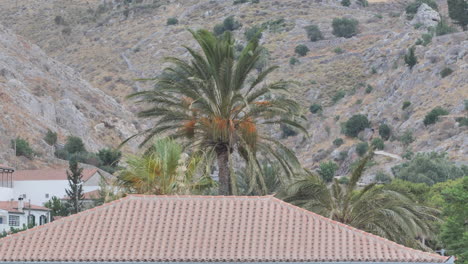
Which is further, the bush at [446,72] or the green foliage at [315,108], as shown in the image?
the green foliage at [315,108]

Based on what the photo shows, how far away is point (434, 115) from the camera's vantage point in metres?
152

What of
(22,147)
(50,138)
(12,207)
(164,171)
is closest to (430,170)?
(22,147)

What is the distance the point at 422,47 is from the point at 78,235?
5868 inches

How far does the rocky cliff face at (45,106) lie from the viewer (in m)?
141

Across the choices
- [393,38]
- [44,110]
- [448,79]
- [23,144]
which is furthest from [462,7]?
[23,144]

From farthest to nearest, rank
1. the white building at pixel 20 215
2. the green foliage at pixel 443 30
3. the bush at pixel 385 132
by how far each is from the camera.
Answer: the green foliage at pixel 443 30, the bush at pixel 385 132, the white building at pixel 20 215

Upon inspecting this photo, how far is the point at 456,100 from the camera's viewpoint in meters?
156

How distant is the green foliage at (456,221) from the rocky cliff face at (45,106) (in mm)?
75280

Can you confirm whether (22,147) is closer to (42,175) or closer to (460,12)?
(42,175)

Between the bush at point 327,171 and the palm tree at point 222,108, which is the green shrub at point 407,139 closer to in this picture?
the bush at point 327,171

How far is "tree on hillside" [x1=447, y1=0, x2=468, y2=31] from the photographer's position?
630 feet

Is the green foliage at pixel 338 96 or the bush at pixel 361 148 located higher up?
the bush at pixel 361 148

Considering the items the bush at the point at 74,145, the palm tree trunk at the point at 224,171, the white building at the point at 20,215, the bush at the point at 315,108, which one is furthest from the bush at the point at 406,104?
the palm tree trunk at the point at 224,171

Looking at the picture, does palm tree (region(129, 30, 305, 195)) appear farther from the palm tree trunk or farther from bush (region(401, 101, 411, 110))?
bush (region(401, 101, 411, 110))
